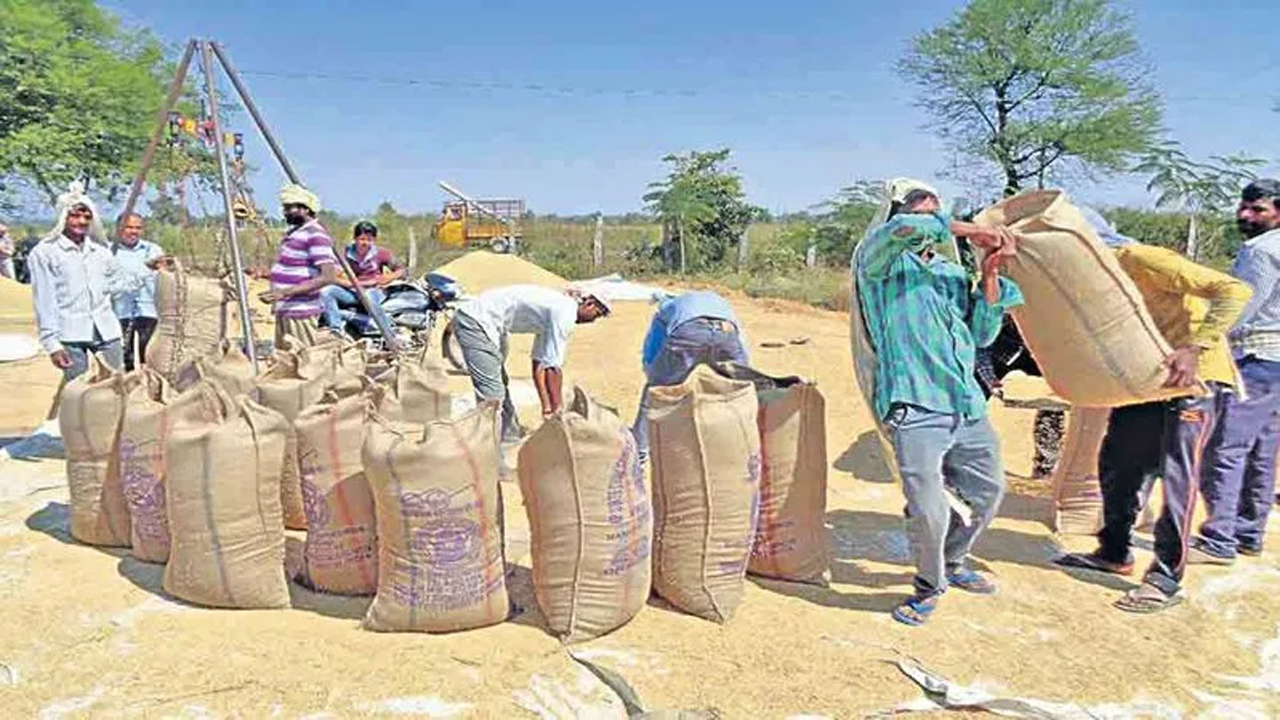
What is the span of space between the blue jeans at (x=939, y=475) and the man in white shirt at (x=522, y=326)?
6.51 ft

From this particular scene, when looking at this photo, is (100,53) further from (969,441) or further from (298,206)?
(969,441)

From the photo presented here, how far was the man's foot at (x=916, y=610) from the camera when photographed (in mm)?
3121

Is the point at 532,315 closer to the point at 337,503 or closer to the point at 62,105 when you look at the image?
the point at 337,503

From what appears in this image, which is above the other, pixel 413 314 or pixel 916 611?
pixel 413 314

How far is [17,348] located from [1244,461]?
1018 centimetres

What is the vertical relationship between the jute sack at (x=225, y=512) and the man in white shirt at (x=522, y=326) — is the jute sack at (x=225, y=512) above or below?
below

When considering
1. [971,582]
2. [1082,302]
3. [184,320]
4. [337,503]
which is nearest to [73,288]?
[184,320]

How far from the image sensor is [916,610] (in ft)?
10.3

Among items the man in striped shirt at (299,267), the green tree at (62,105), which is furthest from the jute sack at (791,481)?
the green tree at (62,105)

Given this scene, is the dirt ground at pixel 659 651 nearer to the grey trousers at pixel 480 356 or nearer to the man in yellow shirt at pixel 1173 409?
the man in yellow shirt at pixel 1173 409

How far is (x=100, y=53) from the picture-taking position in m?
13.4

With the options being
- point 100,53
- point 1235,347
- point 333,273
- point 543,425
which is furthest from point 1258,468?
point 100,53

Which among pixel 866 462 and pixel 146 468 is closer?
pixel 146 468

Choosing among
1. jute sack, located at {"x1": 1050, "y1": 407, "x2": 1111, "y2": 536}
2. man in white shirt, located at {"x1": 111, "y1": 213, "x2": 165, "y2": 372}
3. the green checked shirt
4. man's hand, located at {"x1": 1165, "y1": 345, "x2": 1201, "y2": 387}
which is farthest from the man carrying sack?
man in white shirt, located at {"x1": 111, "y1": 213, "x2": 165, "y2": 372}
